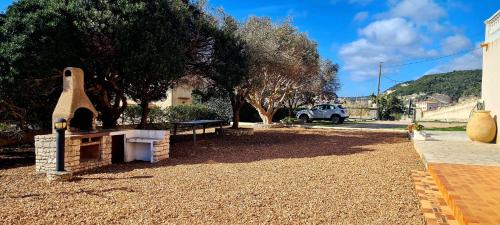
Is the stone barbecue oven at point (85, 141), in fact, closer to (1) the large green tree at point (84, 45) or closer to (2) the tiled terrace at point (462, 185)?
(1) the large green tree at point (84, 45)

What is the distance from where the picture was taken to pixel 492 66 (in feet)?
40.1

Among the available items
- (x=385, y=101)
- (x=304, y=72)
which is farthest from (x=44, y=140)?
(x=385, y=101)

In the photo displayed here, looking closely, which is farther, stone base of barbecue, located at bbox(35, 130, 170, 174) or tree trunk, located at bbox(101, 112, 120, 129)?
tree trunk, located at bbox(101, 112, 120, 129)

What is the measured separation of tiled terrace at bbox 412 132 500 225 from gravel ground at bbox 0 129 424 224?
11.0 inches

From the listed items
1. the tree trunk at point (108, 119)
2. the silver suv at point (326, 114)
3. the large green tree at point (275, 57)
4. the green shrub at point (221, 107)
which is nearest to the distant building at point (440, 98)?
the silver suv at point (326, 114)

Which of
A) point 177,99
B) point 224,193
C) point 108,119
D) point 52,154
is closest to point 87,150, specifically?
point 52,154

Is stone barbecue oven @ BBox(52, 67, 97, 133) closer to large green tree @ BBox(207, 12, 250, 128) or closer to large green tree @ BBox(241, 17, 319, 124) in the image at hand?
large green tree @ BBox(207, 12, 250, 128)

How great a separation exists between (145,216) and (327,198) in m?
2.52

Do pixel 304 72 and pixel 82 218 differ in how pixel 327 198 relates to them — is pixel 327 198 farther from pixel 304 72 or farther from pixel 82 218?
pixel 304 72

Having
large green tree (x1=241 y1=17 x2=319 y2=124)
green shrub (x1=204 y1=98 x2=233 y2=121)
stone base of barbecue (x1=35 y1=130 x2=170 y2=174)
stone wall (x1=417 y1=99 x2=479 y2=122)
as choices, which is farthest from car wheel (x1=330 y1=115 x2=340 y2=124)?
stone base of barbecue (x1=35 y1=130 x2=170 y2=174)

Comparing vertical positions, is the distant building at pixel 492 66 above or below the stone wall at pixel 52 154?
above

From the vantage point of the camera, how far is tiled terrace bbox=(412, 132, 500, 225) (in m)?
4.18

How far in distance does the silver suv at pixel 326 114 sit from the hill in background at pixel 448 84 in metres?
29.4

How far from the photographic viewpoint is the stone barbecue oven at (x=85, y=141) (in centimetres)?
737
